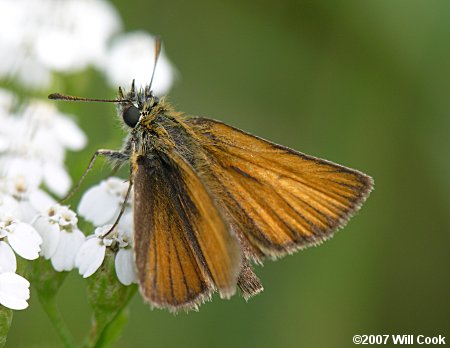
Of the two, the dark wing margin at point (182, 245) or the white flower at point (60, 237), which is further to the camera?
the white flower at point (60, 237)

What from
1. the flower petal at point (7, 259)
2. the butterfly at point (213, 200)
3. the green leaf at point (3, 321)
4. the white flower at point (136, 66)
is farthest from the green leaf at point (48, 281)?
the white flower at point (136, 66)

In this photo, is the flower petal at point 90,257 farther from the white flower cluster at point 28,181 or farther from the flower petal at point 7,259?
the flower petal at point 7,259

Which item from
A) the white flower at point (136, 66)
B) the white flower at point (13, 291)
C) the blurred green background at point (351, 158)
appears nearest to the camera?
the white flower at point (13, 291)

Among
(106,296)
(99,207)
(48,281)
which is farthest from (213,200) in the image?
(48,281)

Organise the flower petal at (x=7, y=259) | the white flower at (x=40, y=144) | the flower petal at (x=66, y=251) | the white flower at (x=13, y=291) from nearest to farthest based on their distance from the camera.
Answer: the white flower at (x=13, y=291), the flower petal at (x=7, y=259), the flower petal at (x=66, y=251), the white flower at (x=40, y=144)

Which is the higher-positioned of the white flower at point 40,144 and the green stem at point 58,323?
the white flower at point 40,144

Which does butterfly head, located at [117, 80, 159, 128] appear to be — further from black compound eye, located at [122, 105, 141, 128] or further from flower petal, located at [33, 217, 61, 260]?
flower petal, located at [33, 217, 61, 260]

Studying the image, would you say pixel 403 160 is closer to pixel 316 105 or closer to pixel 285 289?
pixel 316 105

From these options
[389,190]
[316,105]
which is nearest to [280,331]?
[389,190]
